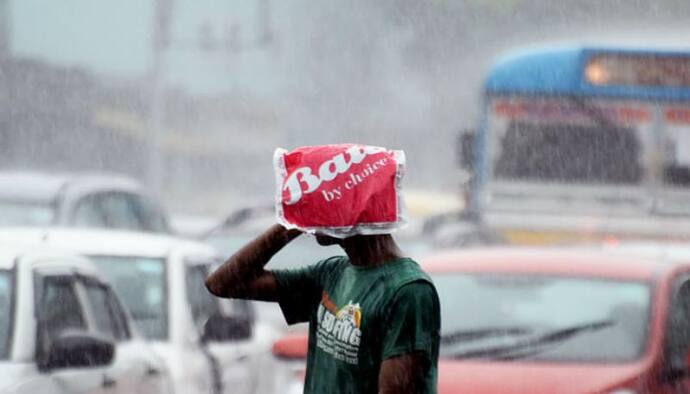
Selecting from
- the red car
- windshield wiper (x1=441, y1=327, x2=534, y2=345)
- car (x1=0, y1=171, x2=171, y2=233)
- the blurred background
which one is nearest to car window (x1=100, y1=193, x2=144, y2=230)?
car (x1=0, y1=171, x2=171, y2=233)

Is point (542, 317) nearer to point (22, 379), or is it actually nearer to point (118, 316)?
point (118, 316)

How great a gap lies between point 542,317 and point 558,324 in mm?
114

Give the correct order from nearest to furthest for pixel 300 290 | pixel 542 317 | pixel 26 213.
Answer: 1. pixel 300 290
2. pixel 542 317
3. pixel 26 213

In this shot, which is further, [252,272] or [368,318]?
[252,272]

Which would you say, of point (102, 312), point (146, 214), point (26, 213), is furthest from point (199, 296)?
point (146, 214)

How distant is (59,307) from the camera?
7902 mm

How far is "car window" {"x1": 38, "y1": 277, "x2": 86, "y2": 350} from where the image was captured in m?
7.67

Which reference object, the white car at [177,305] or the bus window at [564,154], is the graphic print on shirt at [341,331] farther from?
the bus window at [564,154]

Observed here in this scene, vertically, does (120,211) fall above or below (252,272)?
below

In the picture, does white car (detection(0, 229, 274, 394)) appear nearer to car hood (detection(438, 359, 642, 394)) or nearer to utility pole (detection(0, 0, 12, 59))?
car hood (detection(438, 359, 642, 394))

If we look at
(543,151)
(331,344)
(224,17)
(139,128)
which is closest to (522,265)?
(331,344)

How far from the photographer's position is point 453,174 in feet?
176

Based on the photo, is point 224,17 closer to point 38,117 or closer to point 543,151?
point 38,117

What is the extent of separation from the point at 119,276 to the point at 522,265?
2.26 meters
